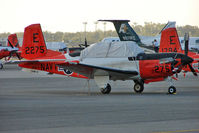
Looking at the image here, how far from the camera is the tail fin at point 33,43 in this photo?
21.9 metres

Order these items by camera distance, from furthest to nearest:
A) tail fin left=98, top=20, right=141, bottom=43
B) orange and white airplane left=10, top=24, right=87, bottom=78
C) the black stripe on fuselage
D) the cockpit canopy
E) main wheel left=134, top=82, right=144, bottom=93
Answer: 1. tail fin left=98, top=20, right=141, bottom=43
2. orange and white airplane left=10, top=24, right=87, bottom=78
3. main wheel left=134, top=82, right=144, bottom=93
4. the cockpit canopy
5. the black stripe on fuselage

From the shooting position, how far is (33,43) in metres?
22.1

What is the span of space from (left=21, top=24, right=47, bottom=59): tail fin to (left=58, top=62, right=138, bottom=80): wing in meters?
2.69

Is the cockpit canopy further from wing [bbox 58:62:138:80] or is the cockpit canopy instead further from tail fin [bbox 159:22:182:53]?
tail fin [bbox 159:22:182:53]

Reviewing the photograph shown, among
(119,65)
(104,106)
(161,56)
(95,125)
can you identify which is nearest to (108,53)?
(119,65)

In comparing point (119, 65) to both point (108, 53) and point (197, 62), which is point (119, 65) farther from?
point (197, 62)

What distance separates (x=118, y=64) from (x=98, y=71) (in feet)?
2.91

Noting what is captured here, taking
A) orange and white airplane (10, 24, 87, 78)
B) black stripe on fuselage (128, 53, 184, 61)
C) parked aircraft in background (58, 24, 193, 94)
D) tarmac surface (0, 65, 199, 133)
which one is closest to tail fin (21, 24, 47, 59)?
orange and white airplane (10, 24, 87, 78)

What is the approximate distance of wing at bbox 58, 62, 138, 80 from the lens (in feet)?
64.0

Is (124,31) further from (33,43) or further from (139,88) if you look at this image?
(139,88)

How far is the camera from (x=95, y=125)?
10.9 m

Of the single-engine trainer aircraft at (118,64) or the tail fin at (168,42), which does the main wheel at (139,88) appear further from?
the tail fin at (168,42)

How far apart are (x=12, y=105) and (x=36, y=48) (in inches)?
281

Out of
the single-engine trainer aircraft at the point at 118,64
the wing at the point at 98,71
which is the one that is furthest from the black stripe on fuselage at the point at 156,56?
the wing at the point at 98,71
